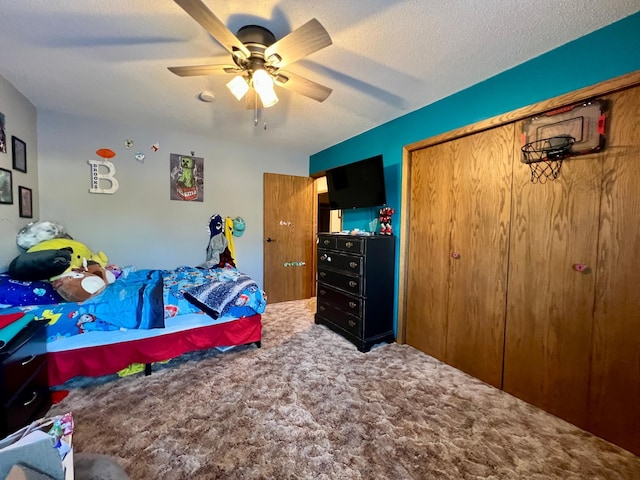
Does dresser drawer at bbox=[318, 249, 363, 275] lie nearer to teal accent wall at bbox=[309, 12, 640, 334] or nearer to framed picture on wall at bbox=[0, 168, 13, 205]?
teal accent wall at bbox=[309, 12, 640, 334]

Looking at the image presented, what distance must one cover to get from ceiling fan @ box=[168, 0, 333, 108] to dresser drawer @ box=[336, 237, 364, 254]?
1.34 meters

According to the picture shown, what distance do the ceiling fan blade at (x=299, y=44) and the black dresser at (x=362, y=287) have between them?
1.60 m

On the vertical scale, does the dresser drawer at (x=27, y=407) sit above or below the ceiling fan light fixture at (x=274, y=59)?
below

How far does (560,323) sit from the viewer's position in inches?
67.9

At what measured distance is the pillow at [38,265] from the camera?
1935 millimetres

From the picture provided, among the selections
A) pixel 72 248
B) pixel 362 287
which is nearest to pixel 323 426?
pixel 362 287

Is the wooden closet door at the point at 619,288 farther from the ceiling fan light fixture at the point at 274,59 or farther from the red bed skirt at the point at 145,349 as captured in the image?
the red bed skirt at the point at 145,349

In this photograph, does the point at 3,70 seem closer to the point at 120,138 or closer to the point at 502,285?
the point at 120,138

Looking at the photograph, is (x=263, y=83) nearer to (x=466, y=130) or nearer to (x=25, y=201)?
(x=466, y=130)

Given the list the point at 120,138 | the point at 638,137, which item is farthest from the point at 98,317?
the point at 638,137

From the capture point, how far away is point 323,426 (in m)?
1.62

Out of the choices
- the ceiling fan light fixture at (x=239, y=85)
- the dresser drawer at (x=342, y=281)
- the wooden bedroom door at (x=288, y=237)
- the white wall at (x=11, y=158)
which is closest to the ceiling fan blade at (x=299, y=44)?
the ceiling fan light fixture at (x=239, y=85)

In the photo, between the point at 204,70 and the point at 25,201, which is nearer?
the point at 204,70

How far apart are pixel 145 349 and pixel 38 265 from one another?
3.18 feet
